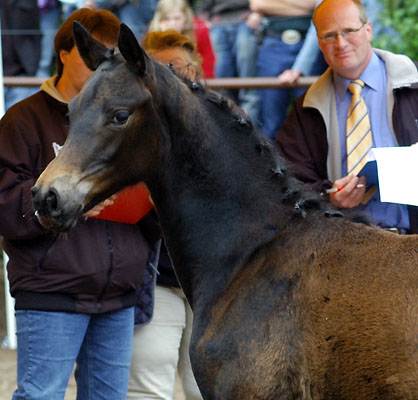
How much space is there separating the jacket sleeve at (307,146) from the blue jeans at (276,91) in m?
2.47

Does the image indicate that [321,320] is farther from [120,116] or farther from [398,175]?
[120,116]

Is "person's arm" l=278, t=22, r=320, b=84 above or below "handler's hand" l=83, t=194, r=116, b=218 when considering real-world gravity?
below

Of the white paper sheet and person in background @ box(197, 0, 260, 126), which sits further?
person in background @ box(197, 0, 260, 126)

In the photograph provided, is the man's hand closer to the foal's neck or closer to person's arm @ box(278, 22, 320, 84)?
person's arm @ box(278, 22, 320, 84)

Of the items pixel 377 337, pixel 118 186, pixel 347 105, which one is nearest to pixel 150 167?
pixel 118 186

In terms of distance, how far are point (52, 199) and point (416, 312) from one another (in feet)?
4.70

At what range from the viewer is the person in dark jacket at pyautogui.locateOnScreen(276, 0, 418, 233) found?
4.07 m

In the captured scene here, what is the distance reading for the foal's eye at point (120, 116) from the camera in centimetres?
316

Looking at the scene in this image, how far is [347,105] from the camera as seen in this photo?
4297mm

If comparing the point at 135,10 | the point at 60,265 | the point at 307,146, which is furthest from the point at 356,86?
the point at 135,10

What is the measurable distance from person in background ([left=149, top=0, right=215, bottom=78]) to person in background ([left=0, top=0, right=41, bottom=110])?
5.31 feet

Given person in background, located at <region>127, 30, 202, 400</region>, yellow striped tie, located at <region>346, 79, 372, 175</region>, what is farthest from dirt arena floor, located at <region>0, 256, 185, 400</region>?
yellow striped tie, located at <region>346, 79, 372, 175</region>

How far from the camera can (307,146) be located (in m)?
4.36

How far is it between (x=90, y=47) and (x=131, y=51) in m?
0.29
